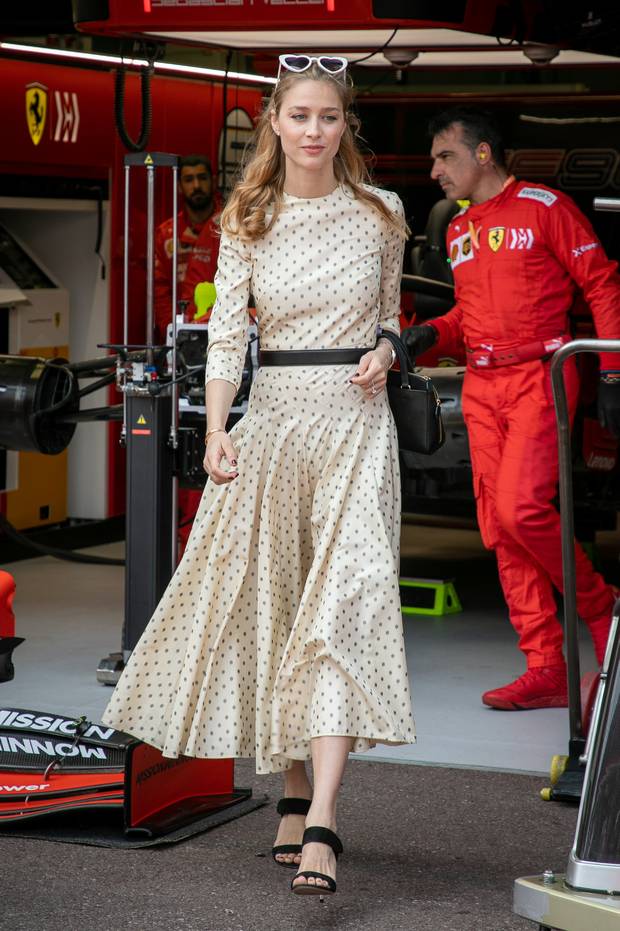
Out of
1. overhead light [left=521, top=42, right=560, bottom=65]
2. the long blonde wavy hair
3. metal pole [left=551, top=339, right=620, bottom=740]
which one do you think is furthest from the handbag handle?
overhead light [left=521, top=42, right=560, bottom=65]

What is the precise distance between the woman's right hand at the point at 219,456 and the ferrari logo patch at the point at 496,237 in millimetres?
2067

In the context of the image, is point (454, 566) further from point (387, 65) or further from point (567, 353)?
point (567, 353)

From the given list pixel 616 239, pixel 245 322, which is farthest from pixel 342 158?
pixel 616 239

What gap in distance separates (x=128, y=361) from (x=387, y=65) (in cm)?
343

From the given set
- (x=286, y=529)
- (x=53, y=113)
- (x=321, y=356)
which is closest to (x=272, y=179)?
(x=321, y=356)

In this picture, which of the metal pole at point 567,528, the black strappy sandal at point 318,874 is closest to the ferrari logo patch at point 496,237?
the metal pole at point 567,528

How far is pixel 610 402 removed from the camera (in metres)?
5.43

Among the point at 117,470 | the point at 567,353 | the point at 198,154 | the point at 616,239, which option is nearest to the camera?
the point at 567,353

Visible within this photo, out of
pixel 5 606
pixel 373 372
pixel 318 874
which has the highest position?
pixel 373 372

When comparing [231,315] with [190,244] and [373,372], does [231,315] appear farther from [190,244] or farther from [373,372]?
[190,244]

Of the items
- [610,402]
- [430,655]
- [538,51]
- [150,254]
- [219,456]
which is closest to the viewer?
[219,456]

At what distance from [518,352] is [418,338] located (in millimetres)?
351

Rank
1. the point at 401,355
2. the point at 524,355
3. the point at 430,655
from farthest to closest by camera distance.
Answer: the point at 430,655, the point at 524,355, the point at 401,355

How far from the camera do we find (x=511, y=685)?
5.68 metres
